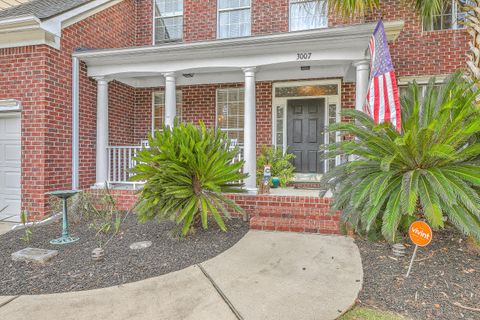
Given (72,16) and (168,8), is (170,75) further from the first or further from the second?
(168,8)

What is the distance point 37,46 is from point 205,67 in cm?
319

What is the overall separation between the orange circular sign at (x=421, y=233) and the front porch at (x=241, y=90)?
9.26 feet

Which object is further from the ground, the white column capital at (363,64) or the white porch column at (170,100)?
the white column capital at (363,64)

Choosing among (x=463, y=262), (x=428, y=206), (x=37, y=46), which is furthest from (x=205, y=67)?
(x=463, y=262)

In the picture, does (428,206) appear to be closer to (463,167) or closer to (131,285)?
(463,167)

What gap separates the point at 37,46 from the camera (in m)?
5.67

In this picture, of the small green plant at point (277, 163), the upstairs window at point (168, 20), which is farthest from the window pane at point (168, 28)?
the small green plant at point (277, 163)

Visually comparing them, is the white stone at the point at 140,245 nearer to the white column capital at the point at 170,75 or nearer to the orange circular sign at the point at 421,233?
the orange circular sign at the point at 421,233

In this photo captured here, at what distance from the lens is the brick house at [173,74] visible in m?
5.66

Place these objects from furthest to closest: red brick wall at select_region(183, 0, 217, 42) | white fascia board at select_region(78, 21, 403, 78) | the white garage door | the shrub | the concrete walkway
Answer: red brick wall at select_region(183, 0, 217, 42) < the white garage door < white fascia board at select_region(78, 21, 403, 78) < the shrub < the concrete walkway

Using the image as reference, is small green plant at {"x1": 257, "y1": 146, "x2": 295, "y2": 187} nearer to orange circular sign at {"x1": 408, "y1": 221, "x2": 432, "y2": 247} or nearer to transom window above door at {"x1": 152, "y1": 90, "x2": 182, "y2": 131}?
transom window above door at {"x1": 152, "y1": 90, "x2": 182, "y2": 131}

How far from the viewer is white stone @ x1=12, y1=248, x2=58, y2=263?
12.1ft

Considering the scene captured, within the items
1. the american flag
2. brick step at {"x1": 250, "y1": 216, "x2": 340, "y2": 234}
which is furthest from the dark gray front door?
the american flag

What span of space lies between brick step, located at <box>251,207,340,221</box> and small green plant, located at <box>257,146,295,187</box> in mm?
1249
